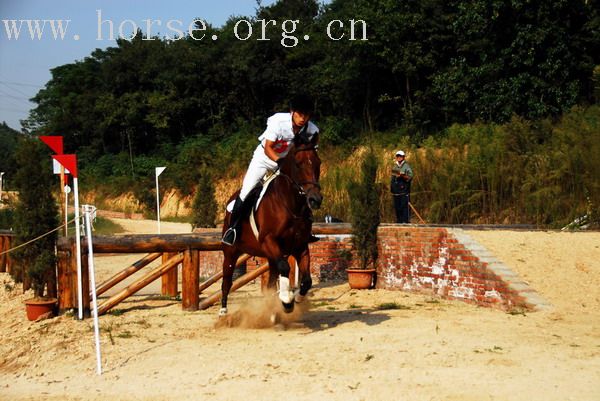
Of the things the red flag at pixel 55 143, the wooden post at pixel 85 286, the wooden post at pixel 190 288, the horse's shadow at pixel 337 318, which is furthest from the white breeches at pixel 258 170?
the wooden post at pixel 85 286

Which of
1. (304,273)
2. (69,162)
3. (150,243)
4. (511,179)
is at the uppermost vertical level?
(69,162)

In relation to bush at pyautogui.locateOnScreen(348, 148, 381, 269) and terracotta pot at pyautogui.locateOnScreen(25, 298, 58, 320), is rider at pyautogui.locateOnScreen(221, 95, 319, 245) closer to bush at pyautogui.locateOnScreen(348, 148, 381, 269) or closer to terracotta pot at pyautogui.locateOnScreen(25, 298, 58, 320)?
terracotta pot at pyautogui.locateOnScreen(25, 298, 58, 320)

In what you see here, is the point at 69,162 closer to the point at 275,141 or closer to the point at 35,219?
the point at 35,219

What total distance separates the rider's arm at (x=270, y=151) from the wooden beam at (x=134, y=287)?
3.57m

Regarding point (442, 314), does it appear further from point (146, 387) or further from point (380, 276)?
point (146, 387)

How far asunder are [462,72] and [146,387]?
28.2 meters

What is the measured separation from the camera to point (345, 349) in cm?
755

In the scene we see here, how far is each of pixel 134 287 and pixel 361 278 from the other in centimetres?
418

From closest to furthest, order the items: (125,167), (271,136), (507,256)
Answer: (271,136), (507,256), (125,167)

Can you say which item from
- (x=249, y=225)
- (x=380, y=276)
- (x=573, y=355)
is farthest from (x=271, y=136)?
(x=380, y=276)

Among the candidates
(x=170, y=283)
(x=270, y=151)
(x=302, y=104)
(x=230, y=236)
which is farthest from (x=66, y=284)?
(x=302, y=104)

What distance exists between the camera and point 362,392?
19.7ft

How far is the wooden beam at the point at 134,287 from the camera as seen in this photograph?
1108cm

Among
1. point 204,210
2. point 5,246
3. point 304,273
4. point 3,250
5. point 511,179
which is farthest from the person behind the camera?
point 204,210
